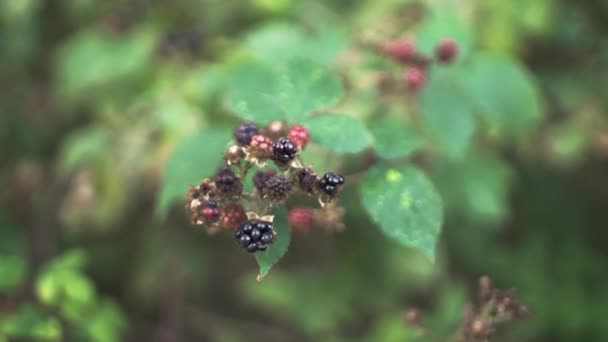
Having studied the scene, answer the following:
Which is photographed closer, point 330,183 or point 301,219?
point 330,183

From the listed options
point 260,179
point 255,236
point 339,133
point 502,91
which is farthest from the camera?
point 502,91

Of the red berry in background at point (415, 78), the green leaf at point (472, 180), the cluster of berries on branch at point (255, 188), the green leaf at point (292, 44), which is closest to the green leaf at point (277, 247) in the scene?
the cluster of berries on branch at point (255, 188)

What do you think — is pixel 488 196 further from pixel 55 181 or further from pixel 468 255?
pixel 55 181

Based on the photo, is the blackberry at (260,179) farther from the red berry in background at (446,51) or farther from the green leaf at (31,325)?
the green leaf at (31,325)

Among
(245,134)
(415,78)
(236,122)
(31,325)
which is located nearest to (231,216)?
(245,134)

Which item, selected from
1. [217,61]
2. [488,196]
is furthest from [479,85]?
[217,61]

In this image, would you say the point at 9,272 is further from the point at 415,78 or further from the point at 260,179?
the point at 415,78

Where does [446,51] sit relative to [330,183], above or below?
above
